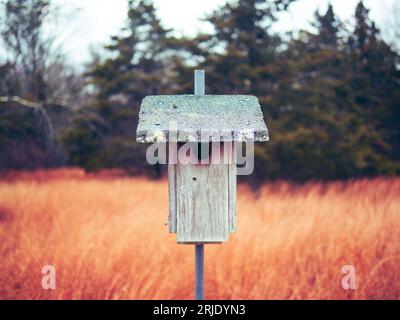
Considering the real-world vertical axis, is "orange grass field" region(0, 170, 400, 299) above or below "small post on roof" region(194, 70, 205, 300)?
below

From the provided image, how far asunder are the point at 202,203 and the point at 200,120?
1.29 ft

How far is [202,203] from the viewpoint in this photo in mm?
1833

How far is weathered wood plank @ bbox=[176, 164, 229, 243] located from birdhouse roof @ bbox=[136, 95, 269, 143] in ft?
0.72

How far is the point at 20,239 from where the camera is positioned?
421 centimetres

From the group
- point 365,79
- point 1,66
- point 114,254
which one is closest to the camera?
point 114,254

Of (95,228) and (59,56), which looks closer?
(95,228)

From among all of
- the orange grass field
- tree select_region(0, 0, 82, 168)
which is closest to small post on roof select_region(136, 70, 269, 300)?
the orange grass field

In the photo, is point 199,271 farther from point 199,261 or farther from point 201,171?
point 201,171

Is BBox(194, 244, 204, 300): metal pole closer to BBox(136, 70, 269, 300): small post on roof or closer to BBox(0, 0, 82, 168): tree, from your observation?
BBox(136, 70, 269, 300): small post on roof

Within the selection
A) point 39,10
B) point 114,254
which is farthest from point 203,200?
point 39,10

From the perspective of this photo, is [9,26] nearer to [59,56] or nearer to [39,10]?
[39,10]

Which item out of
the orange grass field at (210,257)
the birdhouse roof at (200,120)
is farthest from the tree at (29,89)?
the birdhouse roof at (200,120)

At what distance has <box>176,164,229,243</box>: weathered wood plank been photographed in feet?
5.97
